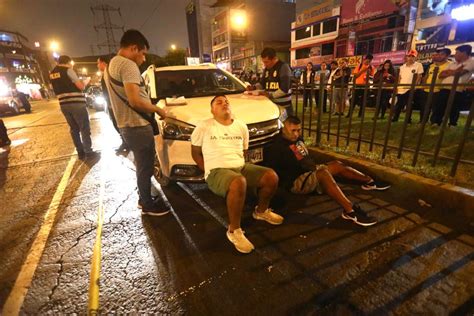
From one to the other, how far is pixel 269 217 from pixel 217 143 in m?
1.04

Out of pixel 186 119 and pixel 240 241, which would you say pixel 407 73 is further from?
pixel 240 241

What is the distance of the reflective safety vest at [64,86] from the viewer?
18.0 feet

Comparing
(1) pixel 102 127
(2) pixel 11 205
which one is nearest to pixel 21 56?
(1) pixel 102 127

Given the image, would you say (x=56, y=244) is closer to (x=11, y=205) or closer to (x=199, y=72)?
(x=11, y=205)

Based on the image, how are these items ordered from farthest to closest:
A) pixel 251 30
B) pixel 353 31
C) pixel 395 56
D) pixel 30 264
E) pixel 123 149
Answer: pixel 251 30
pixel 353 31
pixel 395 56
pixel 123 149
pixel 30 264

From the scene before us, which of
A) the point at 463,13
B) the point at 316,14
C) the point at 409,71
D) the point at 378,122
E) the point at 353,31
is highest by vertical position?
the point at 316,14

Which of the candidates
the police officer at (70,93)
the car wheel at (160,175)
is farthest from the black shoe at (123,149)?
the car wheel at (160,175)

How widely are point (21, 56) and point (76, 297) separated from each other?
250ft

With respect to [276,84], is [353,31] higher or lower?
higher

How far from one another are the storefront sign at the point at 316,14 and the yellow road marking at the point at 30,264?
95.6ft

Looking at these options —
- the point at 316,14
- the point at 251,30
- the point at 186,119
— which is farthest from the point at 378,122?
the point at 251,30

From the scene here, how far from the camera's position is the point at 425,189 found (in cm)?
325

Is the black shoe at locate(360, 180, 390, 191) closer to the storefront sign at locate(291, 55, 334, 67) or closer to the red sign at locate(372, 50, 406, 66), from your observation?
→ the red sign at locate(372, 50, 406, 66)

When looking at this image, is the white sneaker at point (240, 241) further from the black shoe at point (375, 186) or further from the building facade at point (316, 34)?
the building facade at point (316, 34)
